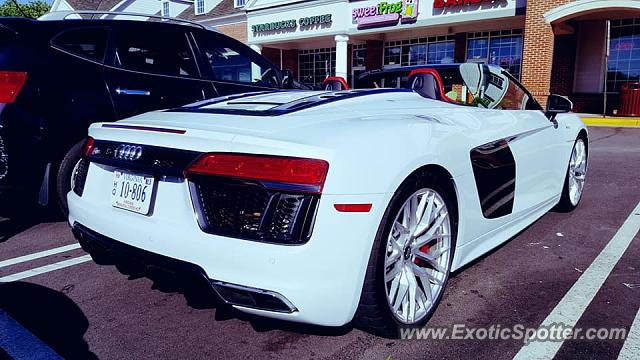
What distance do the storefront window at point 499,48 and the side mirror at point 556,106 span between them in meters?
14.6

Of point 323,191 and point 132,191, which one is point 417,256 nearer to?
point 323,191

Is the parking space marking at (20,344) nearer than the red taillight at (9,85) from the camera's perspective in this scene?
Yes

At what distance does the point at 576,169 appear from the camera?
4.76 metres

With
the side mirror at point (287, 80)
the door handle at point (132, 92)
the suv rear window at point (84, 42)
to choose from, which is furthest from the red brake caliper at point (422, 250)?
the side mirror at point (287, 80)

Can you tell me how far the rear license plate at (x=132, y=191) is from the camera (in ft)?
7.20

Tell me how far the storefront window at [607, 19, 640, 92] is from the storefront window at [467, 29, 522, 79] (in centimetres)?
291

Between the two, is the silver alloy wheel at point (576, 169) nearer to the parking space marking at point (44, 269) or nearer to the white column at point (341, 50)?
the parking space marking at point (44, 269)

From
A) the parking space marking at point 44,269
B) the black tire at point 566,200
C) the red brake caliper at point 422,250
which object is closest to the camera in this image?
the red brake caliper at point 422,250

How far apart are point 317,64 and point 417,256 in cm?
2277

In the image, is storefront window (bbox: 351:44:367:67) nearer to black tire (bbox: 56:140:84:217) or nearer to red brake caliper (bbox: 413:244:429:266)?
black tire (bbox: 56:140:84:217)

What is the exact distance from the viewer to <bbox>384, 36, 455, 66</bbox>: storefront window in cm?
1988

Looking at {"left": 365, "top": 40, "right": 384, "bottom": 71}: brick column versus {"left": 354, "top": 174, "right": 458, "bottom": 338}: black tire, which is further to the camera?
{"left": 365, "top": 40, "right": 384, "bottom": 71}: brick column

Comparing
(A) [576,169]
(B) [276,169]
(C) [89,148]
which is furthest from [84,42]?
(A) [576,169]

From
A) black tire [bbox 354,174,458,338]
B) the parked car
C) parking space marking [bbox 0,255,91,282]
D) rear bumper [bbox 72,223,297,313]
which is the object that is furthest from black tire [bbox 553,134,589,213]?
parking space marking [bbox 0,255,91,282]
